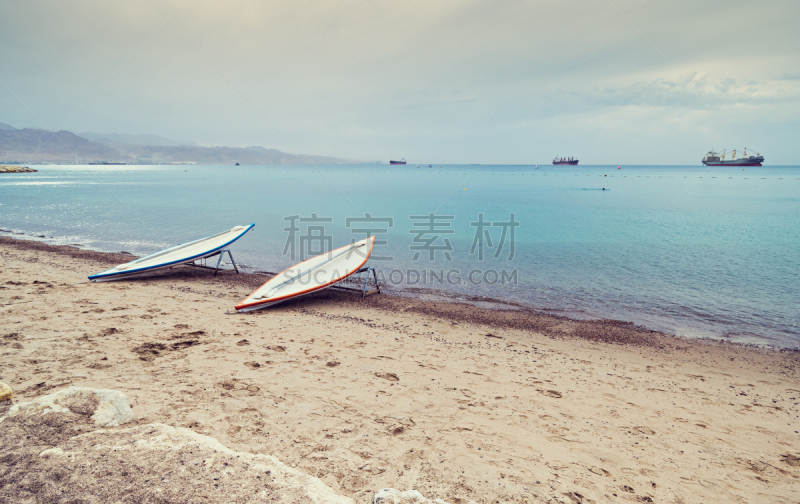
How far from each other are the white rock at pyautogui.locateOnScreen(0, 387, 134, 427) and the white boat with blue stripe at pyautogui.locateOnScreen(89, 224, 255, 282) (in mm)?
7850

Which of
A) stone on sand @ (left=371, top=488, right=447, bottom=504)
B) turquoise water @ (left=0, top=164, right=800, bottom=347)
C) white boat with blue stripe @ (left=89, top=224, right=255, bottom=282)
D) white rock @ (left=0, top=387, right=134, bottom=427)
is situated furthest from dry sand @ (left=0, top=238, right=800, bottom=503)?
turquoise water @ (left=0, top=164, right=800, bottom=347)

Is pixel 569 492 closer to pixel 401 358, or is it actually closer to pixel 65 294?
pixel 401 358

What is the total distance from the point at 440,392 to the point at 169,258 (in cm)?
960

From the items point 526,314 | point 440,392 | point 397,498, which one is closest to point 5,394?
point 397,498

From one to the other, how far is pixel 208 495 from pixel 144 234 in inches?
816

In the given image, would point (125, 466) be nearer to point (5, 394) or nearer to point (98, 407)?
point (98, 407)

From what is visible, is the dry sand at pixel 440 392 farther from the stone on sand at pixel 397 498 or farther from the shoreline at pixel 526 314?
the stone on sand at pixel 397 498

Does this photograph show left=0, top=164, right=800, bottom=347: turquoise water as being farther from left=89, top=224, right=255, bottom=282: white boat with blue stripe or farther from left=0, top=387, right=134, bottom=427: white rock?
left=0, top=387, right=134, bottom=427: white rock

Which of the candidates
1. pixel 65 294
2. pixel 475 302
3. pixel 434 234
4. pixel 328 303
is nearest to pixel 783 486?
pixel 475 302

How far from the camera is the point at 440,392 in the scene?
15.8 ft

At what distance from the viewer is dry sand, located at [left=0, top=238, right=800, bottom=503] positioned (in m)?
3.33

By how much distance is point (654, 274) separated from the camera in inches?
507

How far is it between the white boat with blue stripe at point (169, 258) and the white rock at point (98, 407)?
785 centimetres

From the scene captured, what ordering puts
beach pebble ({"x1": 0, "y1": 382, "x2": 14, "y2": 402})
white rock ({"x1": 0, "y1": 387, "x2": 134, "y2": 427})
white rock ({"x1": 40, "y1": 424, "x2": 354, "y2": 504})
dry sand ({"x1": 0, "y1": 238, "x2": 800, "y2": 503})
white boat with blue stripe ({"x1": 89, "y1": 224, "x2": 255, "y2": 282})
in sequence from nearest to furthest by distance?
white rock ({"x1": 40, "y1": 424, "x2": 354, "y2": 504})
white rock ({"x1": 0, "y1": 387, "x2": 134, "y2": 427})
beach pebble ({"x1": 0, "y1": 382, "x2": 14, "y2": 402})
dry sand ({"x1": 0, "y1": 238, "x2": 800, "y2": 503})
white boat with blue stripe ({"x1": 89, "y1": 224, "x2": 255, "y2": 282})
